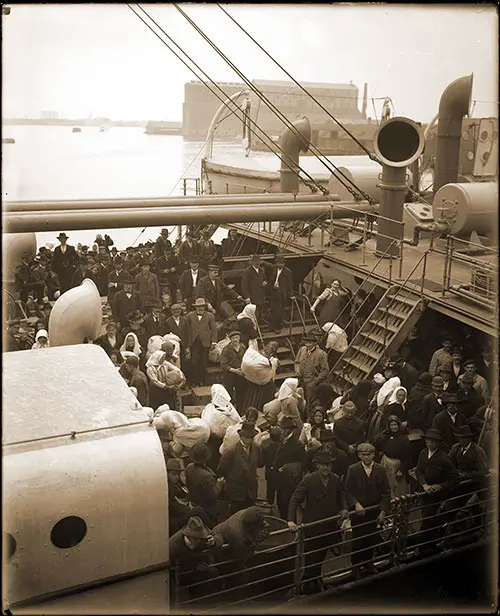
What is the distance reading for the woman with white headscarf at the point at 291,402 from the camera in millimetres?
8353

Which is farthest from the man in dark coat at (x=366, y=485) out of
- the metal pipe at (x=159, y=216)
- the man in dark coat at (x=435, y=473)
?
the metal pipe at (x=159, y=216)

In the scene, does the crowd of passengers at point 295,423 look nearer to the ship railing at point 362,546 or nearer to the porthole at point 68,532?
the ship railing at point 362,546

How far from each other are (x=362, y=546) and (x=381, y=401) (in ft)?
7.87

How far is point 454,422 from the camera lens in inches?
309

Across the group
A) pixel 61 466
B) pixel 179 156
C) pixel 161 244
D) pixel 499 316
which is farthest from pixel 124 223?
pixel 179 156

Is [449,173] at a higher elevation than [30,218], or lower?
higher

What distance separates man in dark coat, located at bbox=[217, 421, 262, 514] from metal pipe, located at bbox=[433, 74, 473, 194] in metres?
13.4

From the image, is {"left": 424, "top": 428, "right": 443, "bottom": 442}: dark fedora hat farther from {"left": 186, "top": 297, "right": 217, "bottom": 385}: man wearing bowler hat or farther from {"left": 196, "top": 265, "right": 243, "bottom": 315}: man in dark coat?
{"left": 196, "top": 265, "right": 243, "bottom": 315}: man in dark coat

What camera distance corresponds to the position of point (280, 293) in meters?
14.2

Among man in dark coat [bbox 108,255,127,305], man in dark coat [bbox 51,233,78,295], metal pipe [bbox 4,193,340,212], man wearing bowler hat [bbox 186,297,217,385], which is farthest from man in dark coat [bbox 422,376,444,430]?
man in dark coat [bbox 51,233,78,295]

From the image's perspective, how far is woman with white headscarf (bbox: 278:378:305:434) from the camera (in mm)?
8353

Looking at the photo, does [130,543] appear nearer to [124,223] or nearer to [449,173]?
[124,223]

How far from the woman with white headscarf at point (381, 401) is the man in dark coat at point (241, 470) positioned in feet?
6.16

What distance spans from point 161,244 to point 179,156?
46.4 m
